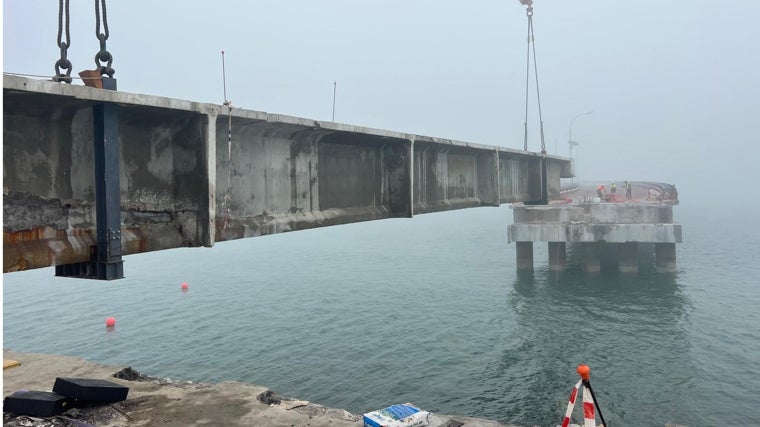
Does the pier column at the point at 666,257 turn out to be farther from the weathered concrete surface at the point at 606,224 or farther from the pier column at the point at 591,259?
the pier column at the point at 591,259

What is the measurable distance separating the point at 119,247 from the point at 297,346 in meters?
21.0

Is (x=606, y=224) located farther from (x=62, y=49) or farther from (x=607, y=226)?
(x=62, y=49)

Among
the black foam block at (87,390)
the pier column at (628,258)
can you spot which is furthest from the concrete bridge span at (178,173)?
the pier column at (628,258)

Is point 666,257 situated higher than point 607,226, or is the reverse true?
point 607,226

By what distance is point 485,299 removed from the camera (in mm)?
38625

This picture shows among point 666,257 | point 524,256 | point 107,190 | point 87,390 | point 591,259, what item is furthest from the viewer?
point 524,256

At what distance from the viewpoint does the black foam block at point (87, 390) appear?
39.7 feet

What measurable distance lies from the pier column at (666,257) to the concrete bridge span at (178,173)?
39.8 metres

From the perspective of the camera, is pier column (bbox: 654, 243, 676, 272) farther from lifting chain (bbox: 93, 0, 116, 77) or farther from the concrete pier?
lifting chain (bbox: 93, 0, 116, 77)

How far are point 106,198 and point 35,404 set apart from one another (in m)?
6.57

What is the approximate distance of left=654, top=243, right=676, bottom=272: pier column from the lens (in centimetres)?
4588

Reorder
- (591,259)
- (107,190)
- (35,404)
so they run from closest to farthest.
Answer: (107,190)
(35,404)
(591,259)

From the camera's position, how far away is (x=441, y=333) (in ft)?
95.7

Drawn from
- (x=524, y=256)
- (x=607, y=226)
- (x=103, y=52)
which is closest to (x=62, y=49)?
(x=103, y=52)
